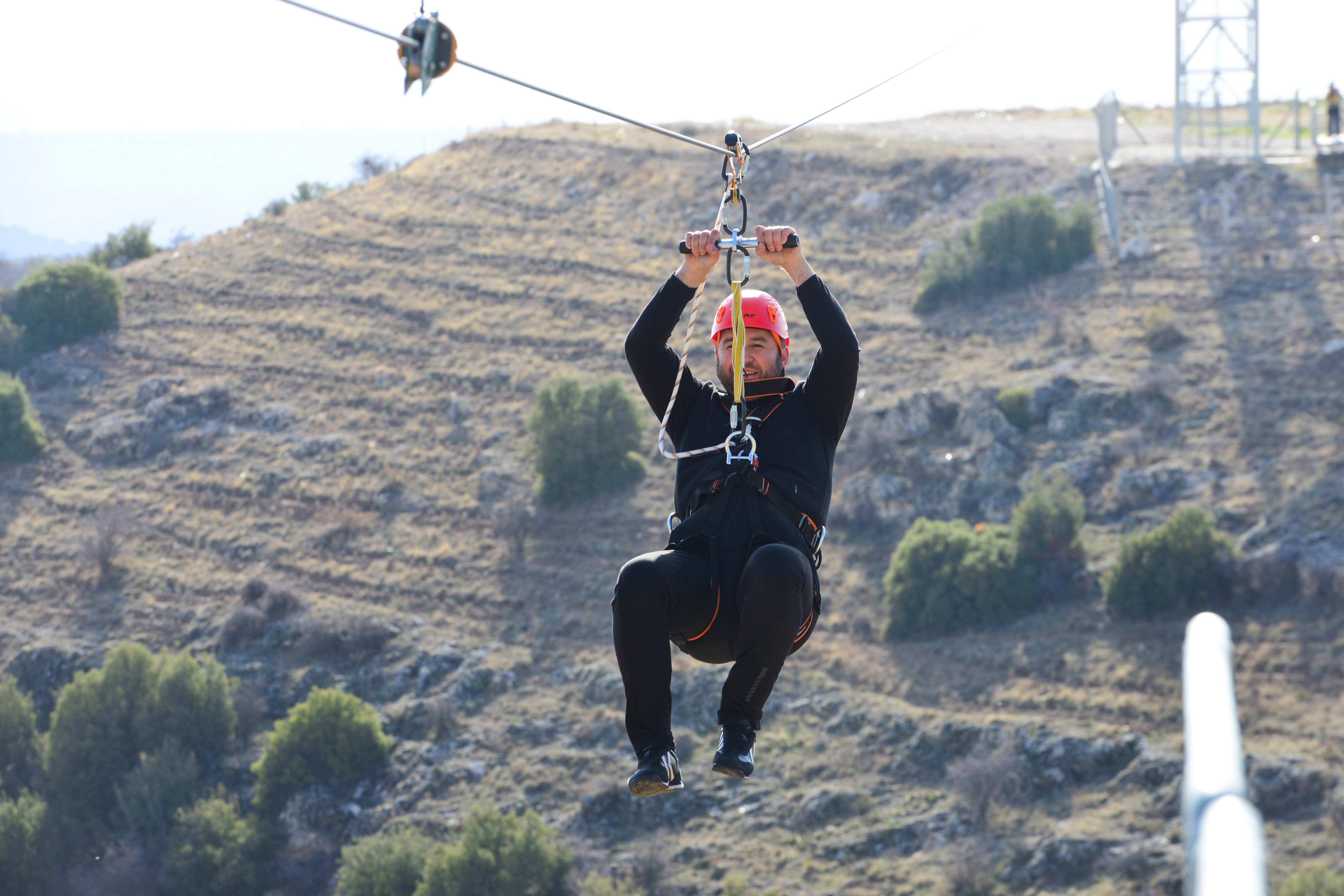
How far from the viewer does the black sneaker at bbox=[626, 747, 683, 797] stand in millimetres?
5551

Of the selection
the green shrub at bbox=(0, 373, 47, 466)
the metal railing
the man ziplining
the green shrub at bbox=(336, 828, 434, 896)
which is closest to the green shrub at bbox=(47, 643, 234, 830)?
the green shrub at bbox=(336, 828, 434, 896)

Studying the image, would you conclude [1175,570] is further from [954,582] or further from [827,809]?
[827,809]

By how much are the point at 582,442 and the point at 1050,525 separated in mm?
12622

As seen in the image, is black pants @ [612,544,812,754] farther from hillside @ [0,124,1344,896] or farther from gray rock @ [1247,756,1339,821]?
gray rock @ [1247,756,1339,821]

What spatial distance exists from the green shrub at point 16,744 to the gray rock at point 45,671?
101 cm

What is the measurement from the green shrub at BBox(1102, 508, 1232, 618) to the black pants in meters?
21.7

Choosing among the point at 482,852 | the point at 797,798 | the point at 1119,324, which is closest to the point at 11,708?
the point at 482,852

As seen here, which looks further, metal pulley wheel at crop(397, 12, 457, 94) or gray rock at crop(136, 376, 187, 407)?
gray rock at crop(136, 376, 187, 407)

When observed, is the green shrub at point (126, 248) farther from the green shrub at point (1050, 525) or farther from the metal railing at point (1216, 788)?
the metal railing at point (1216, 788)

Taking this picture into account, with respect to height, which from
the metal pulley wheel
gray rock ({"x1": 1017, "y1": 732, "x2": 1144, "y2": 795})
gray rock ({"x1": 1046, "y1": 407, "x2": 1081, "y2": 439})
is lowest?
gray rock ({"x1": 1017, "y1": 732, "x2": 1144, "y2": 795})

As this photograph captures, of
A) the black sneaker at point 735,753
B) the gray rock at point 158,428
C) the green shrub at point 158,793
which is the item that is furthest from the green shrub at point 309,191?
the black sneaker at point 735,753

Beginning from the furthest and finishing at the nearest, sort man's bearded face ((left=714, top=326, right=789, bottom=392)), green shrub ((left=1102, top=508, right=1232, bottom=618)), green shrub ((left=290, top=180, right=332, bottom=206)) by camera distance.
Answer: green shrub ((left=290, top=180, right=332, bottom=206))
green shrub ((left=1102, top=508, right=1232, bottom=618))
man's bearded face ((left=714, top=326, right=789, bottom=392))

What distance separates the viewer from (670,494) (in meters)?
33.1

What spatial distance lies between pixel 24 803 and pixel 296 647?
22.1 feet
